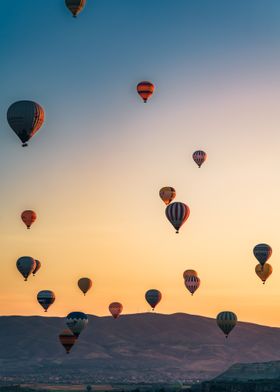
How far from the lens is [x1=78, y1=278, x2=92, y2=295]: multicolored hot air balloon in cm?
14021

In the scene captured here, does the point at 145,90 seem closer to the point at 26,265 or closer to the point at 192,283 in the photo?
the point at 26,265

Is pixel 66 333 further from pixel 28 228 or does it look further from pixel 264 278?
pixel 264 278

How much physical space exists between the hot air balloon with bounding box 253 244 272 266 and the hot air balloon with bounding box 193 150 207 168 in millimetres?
13820

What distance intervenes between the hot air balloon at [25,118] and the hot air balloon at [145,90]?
16540mm

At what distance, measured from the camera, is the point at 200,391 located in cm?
16062

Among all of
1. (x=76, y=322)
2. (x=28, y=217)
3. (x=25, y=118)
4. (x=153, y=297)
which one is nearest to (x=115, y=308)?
(x=153, y=297)

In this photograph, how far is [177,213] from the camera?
357ft

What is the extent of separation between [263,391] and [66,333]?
132ft

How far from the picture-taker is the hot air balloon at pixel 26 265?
391 feet

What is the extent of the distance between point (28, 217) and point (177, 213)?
59.5 ft

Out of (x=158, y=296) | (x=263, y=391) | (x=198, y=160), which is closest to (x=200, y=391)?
(x=263, y=391)

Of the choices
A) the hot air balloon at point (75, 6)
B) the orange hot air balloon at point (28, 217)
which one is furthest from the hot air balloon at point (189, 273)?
the hot air balloon at point (75, 6)

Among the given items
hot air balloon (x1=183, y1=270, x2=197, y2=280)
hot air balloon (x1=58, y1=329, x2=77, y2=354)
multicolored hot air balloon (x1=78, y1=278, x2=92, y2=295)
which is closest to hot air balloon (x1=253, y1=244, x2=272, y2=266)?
hot air balloon (x1=183, y1=270, x2=197, y2=280)

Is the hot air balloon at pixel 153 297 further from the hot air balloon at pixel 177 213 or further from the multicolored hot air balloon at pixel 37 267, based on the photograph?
the hot air balloon at pixel 177 213
